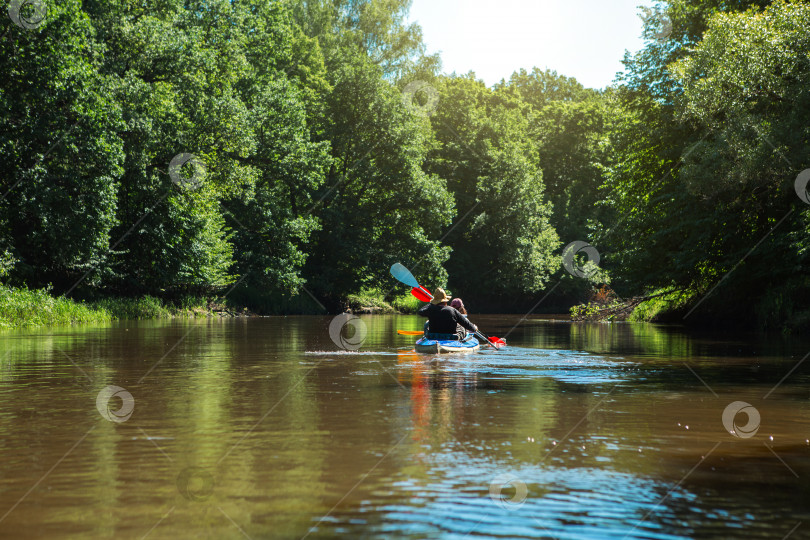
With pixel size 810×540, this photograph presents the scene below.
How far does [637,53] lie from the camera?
31438 mm

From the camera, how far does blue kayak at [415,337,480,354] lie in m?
Answer: 16.2

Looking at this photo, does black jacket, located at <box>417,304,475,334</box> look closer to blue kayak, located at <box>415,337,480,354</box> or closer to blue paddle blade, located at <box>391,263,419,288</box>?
blue kayak, located at <box>415,337,480,354</box>

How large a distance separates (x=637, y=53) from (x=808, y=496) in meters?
28.5

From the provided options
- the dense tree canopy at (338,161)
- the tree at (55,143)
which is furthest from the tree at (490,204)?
the tree at (55,143)

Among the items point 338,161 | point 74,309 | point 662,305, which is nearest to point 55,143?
point 74,309

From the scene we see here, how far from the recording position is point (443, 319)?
1659 centimetres

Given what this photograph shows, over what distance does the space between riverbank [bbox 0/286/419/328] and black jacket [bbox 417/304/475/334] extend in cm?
1368

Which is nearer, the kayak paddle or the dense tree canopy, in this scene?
the kayak paddle

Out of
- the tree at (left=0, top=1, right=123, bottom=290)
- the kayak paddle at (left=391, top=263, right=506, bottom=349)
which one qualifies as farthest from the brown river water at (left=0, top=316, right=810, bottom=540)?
the tree at (left=0, top=1, right=123, bottom=290)

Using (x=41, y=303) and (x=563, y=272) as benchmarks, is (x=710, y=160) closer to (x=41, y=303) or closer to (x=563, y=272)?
(x=41, y=303)

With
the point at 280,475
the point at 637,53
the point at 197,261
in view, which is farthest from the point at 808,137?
the point at 197,261

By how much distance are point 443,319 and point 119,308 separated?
20069 mm

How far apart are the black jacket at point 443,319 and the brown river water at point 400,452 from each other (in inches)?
119

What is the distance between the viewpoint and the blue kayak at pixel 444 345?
637 inches
